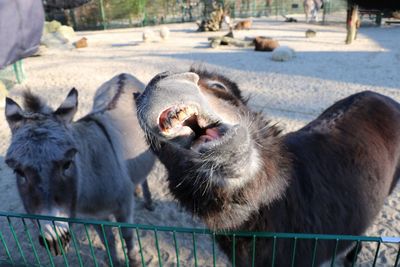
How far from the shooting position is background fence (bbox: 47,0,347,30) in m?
19.6

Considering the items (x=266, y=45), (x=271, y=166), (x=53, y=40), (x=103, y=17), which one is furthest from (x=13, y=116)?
(x=103, y=17)

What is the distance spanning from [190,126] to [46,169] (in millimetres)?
1106

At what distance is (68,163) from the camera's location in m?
1.74

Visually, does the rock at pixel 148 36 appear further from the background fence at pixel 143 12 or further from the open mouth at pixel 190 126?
the open mouth at pixel 190 126

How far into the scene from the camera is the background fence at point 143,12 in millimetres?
19609

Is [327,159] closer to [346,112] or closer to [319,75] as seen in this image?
[346,112]

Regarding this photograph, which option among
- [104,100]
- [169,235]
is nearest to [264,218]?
[169,235]

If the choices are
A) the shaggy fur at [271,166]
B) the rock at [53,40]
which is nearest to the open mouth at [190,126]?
the shaggy fur at [271,166]

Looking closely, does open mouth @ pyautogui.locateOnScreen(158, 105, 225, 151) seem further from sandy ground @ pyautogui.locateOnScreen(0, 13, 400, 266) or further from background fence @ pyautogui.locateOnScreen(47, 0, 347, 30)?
background fence @ pyautogui.locateOnScreen(47, 0, 347, 30)

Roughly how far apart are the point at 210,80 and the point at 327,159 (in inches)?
34.4

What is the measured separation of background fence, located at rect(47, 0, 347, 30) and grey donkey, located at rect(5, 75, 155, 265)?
17831 mm

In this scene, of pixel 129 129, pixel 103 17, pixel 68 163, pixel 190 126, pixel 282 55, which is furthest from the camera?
pixel 103 17

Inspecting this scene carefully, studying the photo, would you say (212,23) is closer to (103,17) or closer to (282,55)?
(282,55)

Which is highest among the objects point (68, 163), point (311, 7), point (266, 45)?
point (311, 7)
